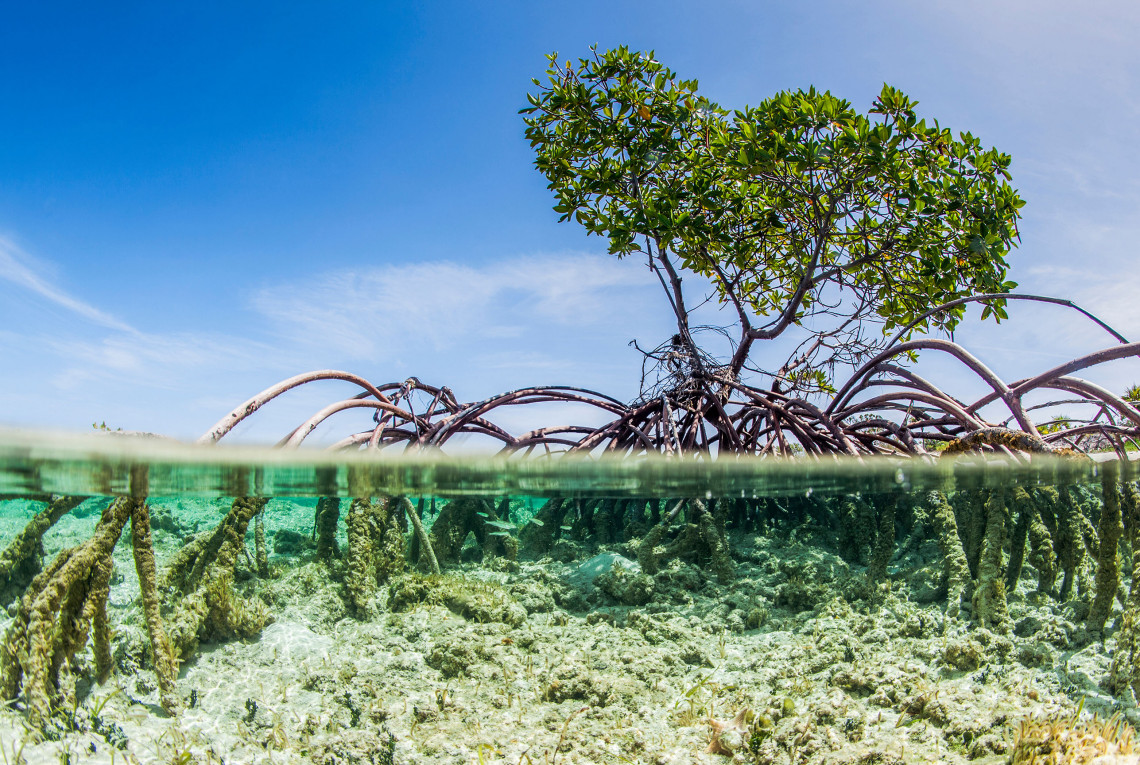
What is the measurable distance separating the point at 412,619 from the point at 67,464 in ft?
5.69

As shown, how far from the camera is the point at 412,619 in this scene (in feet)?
9.08

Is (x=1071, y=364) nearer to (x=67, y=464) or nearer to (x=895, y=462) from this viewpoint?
(x=895, y=462)

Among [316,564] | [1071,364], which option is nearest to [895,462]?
[1071,364]

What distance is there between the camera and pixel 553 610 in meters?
2.93

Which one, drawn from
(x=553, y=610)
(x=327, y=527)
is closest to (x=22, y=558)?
(x=327, y=527)

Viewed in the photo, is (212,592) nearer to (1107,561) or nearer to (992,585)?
(992,585)

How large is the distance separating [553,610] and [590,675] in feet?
1.53

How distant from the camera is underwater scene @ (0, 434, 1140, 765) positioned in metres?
2.27

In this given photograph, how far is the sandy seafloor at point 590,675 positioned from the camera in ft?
7.29

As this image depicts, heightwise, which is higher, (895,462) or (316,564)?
(895,462)

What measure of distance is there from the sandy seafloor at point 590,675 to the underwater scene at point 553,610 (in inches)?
0.4

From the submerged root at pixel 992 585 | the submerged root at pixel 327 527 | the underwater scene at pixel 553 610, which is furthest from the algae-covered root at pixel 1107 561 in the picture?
the submerged root at pixel 327 527

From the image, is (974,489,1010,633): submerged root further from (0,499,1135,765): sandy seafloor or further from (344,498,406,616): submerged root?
(344,498,406,616): submerged root

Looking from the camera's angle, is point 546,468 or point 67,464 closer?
point 67,464
